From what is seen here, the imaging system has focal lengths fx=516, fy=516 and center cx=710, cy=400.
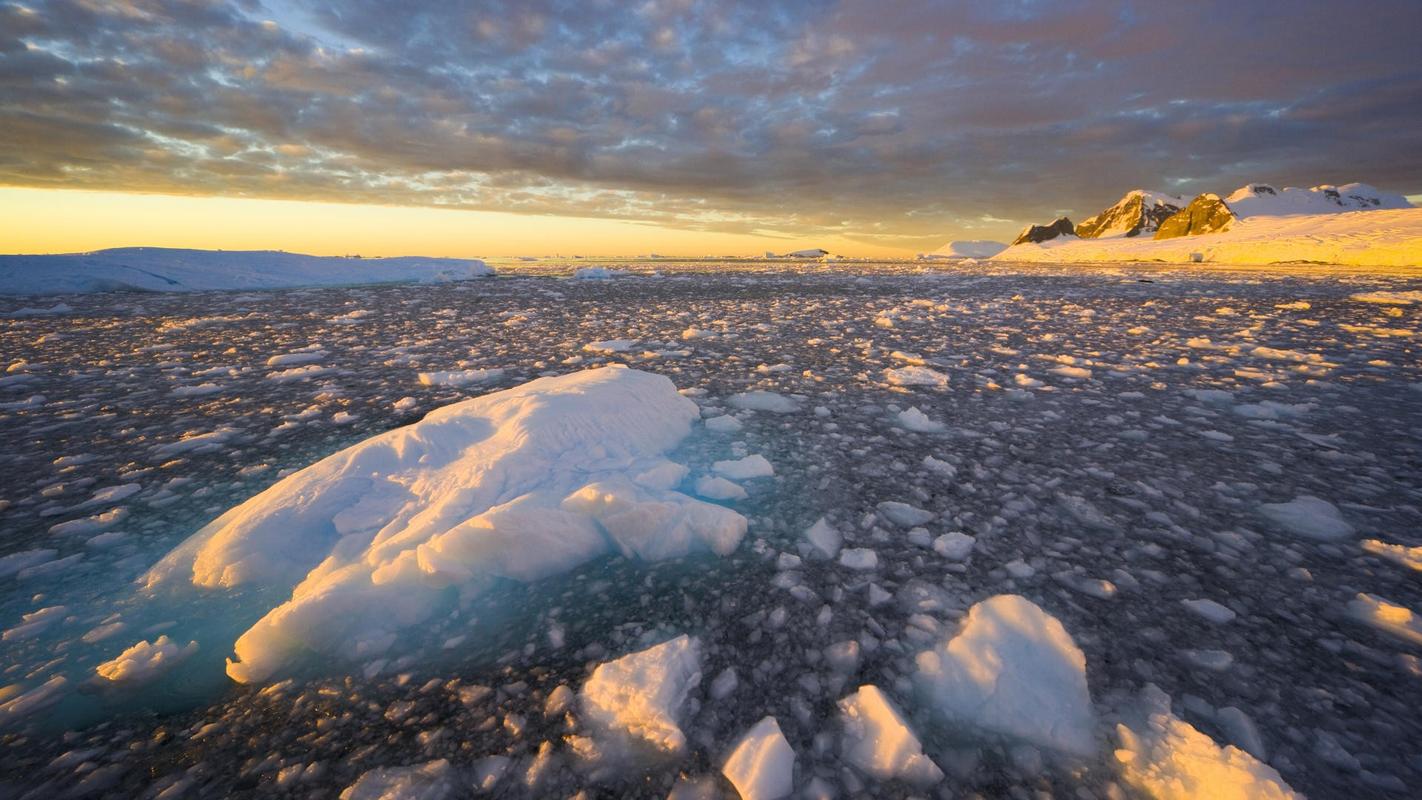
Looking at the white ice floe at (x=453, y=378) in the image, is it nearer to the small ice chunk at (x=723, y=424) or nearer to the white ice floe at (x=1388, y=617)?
the small ice chunk at (x=723, y=424)

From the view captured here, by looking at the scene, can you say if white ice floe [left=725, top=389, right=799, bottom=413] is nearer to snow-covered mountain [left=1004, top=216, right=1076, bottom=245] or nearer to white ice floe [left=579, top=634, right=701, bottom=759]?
white ice floe [left=579, top=634, right=701, bottom=759]

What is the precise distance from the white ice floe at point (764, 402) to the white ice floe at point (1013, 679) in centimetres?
190

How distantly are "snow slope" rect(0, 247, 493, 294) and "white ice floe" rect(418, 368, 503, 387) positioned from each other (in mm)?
15717

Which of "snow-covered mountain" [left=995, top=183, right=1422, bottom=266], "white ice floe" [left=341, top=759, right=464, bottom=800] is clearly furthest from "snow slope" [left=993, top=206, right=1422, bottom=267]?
"white ice floe" [left=341, top=759, right=464, bottom=800]

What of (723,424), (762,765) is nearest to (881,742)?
(762,765)

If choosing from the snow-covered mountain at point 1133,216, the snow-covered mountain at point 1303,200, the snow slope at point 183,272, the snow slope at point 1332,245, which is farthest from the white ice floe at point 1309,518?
the snow-covered mountain at point 1133,216

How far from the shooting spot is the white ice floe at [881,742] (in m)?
1.00

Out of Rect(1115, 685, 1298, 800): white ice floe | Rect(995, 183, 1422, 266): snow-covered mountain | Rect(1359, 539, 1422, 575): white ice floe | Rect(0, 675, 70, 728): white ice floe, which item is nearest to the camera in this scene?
Rect(1115, 685, 1298, 800): white ice floe

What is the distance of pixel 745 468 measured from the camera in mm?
2266

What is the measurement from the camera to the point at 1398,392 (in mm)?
3314

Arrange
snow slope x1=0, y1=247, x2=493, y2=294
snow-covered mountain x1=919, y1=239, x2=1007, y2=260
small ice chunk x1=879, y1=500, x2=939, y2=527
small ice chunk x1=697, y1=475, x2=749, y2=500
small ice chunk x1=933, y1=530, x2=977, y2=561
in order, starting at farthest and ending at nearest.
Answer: snow-covered mountain x1=919, y1=239, x2=1007, y2=260 → snow slope x1=0, y1=247, x2=493, y2=294 → small ice chunk x1=697, y1=475, x2=749, y2=500 → small ice chunk x1=879, y1=500, x2=939, y2=527 → small ice chunk x1=933, y1=530, x2=977, y2=561

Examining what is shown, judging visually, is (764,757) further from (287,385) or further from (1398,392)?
(1398,392)

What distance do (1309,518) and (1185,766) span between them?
1513 millimetres

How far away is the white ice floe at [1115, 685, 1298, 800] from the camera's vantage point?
93 cm
